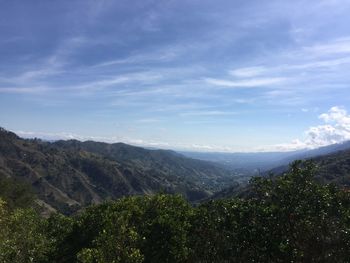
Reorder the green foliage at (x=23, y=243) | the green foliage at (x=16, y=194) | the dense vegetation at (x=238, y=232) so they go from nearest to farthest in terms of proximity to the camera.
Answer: the dense vegetation at (x=238, y=232), the green foliage at (x=23, y=243), the green foliage at (x=16, y=194)

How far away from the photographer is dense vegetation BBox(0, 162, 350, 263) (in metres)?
25.8

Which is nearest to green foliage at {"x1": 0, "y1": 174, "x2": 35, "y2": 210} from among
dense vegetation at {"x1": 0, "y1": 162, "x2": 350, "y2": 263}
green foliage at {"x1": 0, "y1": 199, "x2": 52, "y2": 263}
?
green foliage at {"x1": 0, "y1": 199, "x2": 52, "y2": 263}

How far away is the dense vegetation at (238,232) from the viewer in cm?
2575

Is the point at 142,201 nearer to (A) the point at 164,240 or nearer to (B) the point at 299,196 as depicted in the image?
(A) the point at 164,240

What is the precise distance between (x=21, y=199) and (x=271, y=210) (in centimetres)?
13791

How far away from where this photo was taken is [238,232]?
3141 centimetres

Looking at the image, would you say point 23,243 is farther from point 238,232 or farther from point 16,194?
point 16,194

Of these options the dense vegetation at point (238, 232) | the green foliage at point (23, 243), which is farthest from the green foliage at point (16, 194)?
the dense vegetation at point (238, 232)

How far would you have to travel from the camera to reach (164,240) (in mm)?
34688

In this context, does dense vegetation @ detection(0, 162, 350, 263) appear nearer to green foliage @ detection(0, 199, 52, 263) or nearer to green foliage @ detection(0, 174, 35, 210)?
green foliage @ detection(0, 199, 52, 263)

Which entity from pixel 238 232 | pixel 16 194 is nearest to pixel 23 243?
pixel 238 232

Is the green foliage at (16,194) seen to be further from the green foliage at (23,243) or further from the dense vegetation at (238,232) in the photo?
the dense vegetation at (238,232)

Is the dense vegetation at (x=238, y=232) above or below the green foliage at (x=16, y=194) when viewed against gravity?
above

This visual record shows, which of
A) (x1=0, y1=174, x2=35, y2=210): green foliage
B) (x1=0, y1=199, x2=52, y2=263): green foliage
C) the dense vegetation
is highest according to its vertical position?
the dense vegetation
